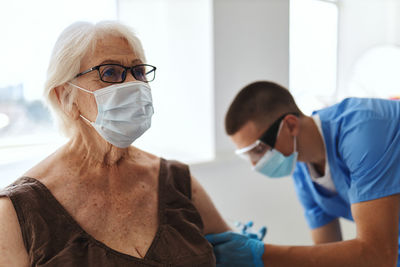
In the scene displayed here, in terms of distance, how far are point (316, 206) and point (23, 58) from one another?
5.86 feet

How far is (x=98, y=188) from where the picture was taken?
1193 mm

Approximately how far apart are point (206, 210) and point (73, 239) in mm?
525

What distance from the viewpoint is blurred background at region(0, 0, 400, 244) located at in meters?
1.97

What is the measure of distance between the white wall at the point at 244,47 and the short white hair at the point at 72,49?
3.43 feet

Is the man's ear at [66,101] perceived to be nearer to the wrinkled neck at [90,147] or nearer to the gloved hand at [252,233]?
the wrinkled neck at [90,147]

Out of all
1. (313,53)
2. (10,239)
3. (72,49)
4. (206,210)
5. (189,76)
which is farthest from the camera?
(313,53)

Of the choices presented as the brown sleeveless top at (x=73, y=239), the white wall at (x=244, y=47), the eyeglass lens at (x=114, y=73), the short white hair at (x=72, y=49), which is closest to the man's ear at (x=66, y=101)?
the short white hair at (x=72, y=49)

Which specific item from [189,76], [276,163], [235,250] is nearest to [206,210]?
[235,250]

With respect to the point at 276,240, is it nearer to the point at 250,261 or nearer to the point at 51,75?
the point at 250,261

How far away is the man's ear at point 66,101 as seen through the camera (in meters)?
1.19

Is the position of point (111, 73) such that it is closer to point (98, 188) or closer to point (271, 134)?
point (98, 188)

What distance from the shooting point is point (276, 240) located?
2.61 meters

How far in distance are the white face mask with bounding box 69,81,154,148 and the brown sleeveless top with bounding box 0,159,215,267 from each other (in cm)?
25

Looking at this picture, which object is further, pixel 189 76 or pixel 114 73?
pixel 189 76
